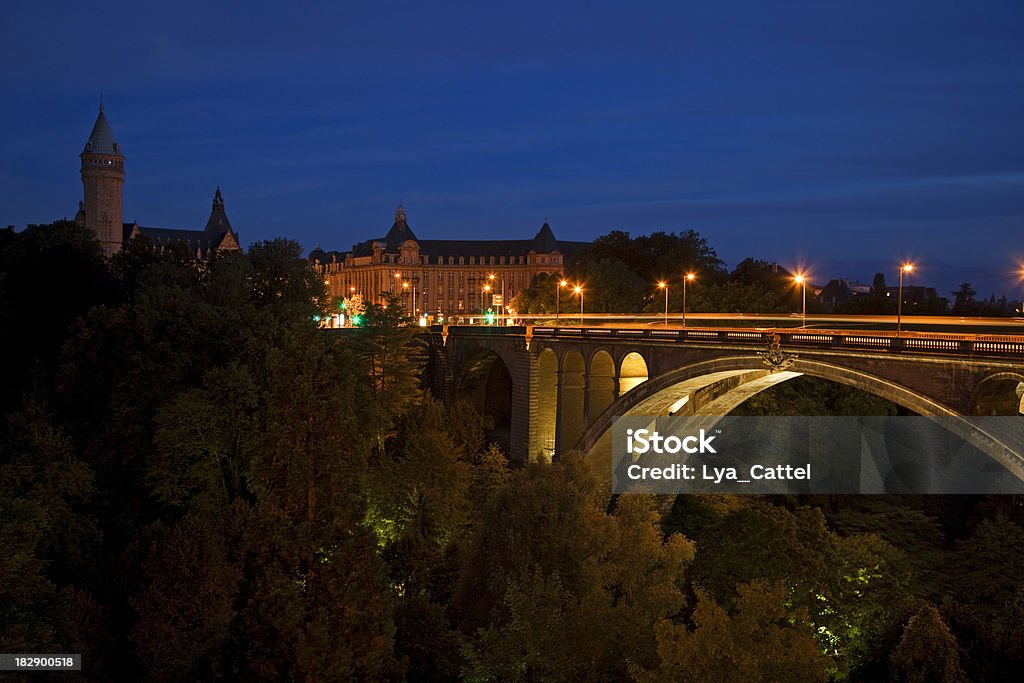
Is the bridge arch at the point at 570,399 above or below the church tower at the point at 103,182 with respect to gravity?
below

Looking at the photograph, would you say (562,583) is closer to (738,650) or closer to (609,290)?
(738,650)

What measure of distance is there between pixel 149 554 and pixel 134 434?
9261mm

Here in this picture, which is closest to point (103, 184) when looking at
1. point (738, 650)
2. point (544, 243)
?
point (544, 243)

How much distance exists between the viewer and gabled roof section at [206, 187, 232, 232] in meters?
189

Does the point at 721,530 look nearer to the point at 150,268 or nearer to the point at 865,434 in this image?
the point at 865,434

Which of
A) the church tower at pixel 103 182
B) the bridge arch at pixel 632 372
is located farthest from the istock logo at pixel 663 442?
the church tower at pixel 103 182

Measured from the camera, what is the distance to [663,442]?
5131 cm

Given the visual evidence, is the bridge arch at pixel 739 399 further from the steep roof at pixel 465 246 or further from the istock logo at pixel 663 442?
the steep roof at pixel 465 246

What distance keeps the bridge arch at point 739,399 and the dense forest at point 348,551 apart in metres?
6.31
